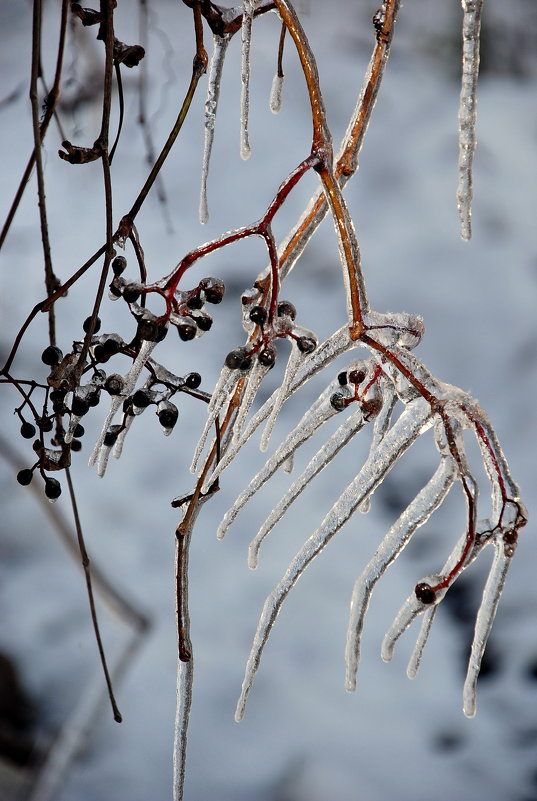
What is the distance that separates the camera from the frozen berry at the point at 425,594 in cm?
27

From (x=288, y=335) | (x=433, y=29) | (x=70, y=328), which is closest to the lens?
(x=288, y=335)

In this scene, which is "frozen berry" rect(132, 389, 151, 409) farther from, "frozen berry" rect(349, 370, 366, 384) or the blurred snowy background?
the blurred snowy background

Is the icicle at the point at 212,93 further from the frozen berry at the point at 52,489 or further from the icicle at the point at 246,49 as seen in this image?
the frozen berry at the point at 52,489

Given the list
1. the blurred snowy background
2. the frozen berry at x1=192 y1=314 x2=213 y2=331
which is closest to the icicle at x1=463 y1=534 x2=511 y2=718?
the frozen berry at x1=192 y1=314 x2=213 y2=331

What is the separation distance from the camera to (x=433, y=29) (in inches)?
45.1

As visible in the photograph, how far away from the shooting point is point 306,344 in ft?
0.92

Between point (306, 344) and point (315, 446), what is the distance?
885 millimetres

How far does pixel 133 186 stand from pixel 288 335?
3.33 ft

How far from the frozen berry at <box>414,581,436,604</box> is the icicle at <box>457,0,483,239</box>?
0.13m

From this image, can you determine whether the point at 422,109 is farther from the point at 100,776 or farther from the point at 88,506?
the point at 100,776

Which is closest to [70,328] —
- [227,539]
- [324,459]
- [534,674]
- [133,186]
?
[133,186]

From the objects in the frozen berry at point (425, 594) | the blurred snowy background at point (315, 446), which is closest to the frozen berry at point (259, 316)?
the frozen berry at point (425, 594)

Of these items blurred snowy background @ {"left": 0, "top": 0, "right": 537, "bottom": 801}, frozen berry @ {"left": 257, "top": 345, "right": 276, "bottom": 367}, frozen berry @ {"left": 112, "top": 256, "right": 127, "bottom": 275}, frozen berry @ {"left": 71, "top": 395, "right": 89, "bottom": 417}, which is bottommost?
frozen berry @ {"left": 71, "top": 395, "right": 89, "bottom": 417}

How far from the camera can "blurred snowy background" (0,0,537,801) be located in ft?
3.88
